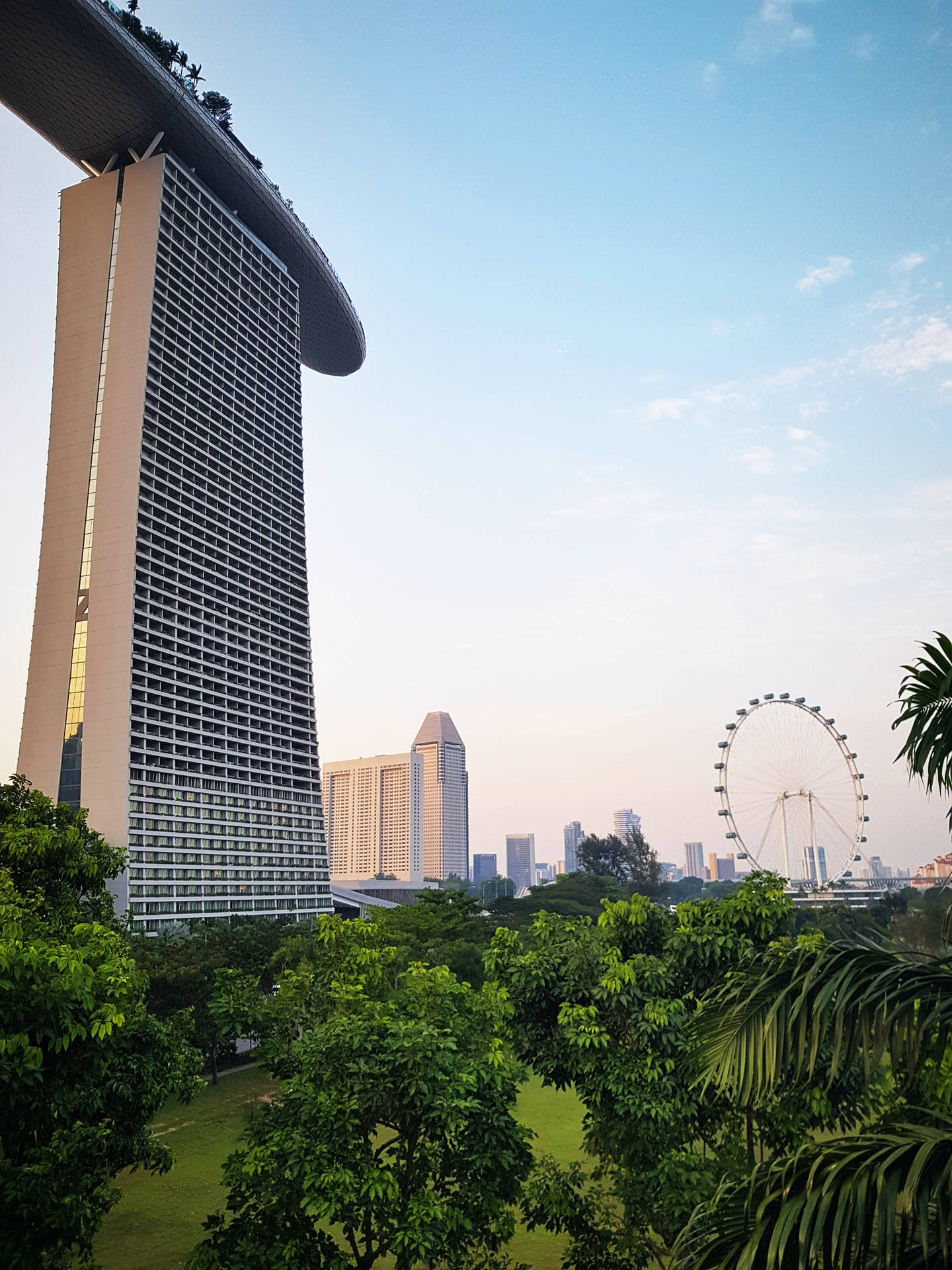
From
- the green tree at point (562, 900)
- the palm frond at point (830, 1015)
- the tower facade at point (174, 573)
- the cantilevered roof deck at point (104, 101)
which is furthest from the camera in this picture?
the green tree at point (562, 900)

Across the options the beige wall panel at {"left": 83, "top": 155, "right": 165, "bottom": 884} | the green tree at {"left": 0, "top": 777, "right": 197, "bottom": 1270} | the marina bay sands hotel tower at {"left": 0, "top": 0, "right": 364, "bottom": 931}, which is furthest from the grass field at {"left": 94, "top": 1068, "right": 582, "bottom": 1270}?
Answer: the beige wall panel at {"left": 83, "top": 155, "right": 165, "bottom": 884}

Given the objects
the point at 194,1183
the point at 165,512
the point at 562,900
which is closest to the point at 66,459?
the point at 165,512

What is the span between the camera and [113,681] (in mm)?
54750

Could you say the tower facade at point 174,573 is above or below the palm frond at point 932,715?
above

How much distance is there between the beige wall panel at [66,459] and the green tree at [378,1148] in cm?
4969

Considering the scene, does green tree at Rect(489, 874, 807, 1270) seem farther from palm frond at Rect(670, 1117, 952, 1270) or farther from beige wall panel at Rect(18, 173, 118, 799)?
beige wall panel at Rect(18, 173, 118, 799)

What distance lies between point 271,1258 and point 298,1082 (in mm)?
1855

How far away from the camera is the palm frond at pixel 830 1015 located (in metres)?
4.68

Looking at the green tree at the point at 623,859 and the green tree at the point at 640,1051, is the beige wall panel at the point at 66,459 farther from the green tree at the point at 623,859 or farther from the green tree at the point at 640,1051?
the green tree at the point at 623,859

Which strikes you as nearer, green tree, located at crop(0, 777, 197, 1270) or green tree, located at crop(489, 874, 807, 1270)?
green tree, located at crop(0, 777, 197, 1270)

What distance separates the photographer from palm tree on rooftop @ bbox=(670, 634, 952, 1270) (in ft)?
12.6

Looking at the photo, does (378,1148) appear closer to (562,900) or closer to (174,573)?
(174,573)

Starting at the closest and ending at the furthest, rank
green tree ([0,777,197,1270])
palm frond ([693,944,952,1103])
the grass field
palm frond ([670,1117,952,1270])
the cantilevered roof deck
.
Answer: palm frond ([670,1117,952,1270])
palm frond ([693,944,952,1103])
green tree ([0,777,197,1270])
the grass field
the cantilevered roof deck

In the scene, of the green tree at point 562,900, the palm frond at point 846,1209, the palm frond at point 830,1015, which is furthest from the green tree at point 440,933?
the palm frond at point 846,1209
